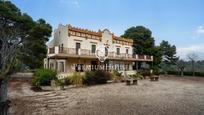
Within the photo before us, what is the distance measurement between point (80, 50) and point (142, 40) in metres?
17.7

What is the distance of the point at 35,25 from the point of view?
27719 mm

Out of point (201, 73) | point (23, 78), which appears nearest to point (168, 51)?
point (201, 73)

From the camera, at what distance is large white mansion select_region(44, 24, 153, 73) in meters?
23.8

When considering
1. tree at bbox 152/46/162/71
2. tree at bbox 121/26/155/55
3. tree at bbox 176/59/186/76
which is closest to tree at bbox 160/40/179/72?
tree at bbox 176/59/186/76

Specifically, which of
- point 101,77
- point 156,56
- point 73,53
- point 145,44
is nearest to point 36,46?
point 73,53

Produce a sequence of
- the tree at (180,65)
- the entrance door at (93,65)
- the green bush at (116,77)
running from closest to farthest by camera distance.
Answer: the green bush at (116,77), the entrance door at (93,65), the tree at (180,65)

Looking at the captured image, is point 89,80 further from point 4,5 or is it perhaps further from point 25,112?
point 4,5

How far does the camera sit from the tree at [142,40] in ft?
125

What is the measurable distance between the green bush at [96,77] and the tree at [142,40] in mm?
17546

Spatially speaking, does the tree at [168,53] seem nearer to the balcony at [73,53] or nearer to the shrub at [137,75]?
the shrub at [137,75]

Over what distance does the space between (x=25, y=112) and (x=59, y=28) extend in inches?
720

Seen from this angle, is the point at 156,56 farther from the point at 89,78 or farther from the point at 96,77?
the point at 89,78

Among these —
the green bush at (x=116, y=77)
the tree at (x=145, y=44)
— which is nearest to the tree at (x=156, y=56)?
the tree at (x=145, y=44)

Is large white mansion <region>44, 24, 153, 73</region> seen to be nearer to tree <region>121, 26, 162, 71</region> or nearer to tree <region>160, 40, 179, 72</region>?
tree <region>121, 26, 162, 71</region>
